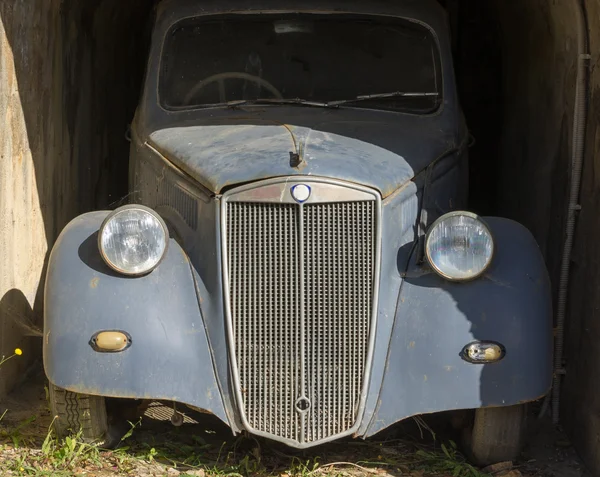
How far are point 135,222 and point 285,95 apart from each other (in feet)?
5.15

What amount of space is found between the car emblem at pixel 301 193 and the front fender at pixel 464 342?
0.60 meters

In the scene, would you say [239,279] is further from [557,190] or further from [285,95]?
[557,190]

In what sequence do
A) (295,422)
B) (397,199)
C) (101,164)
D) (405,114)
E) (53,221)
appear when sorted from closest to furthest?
(295,422) → (397,199) → (405,114) → (53,221) → (101,164)

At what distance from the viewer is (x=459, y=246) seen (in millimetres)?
4469

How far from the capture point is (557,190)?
593cm

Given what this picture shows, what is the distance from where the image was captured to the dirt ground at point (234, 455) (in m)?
4.64

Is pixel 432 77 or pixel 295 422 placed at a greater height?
pixel 432 77

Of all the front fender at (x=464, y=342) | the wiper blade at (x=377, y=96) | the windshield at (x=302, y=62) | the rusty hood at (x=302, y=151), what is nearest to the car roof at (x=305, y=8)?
the windshield at (x=302, y=62)

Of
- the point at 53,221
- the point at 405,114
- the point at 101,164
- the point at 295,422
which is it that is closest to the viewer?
the point at 295,422

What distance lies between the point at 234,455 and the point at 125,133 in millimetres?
2432

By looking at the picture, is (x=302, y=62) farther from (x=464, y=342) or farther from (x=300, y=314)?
(x=464, y=342)

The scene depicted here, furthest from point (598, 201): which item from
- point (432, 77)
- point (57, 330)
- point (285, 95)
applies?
point (57, 330)

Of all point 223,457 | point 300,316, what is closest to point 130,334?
point 300,316

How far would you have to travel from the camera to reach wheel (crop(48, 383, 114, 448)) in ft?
15.4
